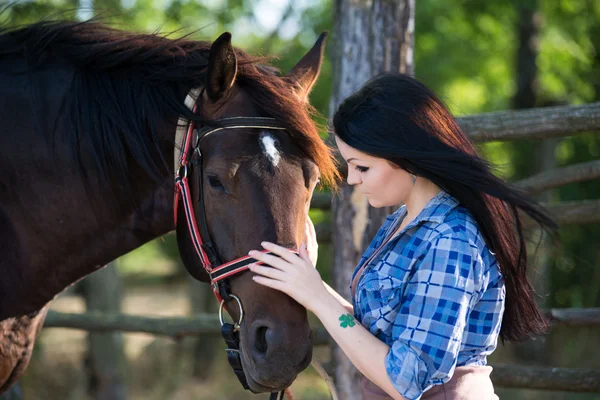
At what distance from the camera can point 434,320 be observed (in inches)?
65.6

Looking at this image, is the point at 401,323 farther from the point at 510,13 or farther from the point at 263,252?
the point at 510,13

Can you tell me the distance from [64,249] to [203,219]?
682 millimetres

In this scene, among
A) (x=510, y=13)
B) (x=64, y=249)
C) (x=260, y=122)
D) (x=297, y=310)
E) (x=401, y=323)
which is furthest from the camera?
(x=510, y=13)

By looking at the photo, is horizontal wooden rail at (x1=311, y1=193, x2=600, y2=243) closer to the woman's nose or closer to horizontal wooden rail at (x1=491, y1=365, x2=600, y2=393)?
horizontal wooden rail at (x1=491, y1=365, x2=600, y2=393)

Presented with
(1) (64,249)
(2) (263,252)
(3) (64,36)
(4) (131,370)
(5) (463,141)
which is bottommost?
(4) (131,370)

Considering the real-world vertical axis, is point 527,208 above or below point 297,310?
above

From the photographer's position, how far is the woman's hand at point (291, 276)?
1.85 meters

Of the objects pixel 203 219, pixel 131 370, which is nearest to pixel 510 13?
pixel 131 370

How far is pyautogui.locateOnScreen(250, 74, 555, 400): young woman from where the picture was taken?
5.51ft

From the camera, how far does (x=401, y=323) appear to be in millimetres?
1730

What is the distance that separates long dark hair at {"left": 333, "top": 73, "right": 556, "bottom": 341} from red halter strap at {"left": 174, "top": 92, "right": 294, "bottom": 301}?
0.41m

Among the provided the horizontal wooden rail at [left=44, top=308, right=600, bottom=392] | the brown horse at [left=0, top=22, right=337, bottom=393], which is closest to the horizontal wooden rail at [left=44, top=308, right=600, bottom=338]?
the horizontal wooden rail at [left=44, top=308, right=600, bottom=392]

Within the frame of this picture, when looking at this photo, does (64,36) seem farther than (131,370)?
No

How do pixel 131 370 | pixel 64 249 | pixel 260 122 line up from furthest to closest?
1. pixel 131 370
2. pixel 64 249
3. pixel 260 122
